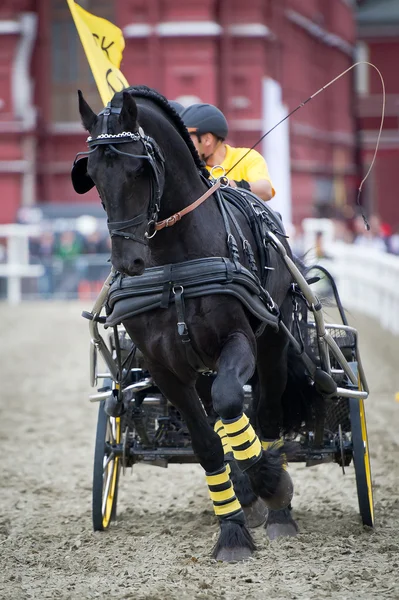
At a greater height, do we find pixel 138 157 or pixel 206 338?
pixel 138 157

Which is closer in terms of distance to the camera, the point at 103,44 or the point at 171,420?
the point at 171,420

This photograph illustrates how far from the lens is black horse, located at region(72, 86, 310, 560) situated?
4.11 meters

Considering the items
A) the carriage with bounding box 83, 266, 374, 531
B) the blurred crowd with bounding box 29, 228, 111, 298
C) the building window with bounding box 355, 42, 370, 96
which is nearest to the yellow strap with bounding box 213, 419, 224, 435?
the carriage with bounding box 83, 266, 374, 531

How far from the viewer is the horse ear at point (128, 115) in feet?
13.5

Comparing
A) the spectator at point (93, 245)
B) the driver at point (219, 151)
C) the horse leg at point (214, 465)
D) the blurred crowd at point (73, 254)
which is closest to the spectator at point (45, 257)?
the blurred crowd at point (73, 254)

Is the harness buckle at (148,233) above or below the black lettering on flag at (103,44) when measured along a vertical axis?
below

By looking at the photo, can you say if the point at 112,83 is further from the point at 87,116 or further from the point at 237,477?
the point at 237,477

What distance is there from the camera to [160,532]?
17.2 feet

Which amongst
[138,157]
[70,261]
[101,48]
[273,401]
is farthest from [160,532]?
[70,261]

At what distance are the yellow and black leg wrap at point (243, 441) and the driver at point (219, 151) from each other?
1358 mm

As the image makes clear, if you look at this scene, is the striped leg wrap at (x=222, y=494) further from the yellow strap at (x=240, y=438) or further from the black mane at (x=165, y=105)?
the black mane at (x=165, y=105)

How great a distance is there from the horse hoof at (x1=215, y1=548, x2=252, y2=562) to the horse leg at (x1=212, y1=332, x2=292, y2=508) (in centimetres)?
28

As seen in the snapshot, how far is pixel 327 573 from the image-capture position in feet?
14.0

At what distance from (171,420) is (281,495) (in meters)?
0.83
